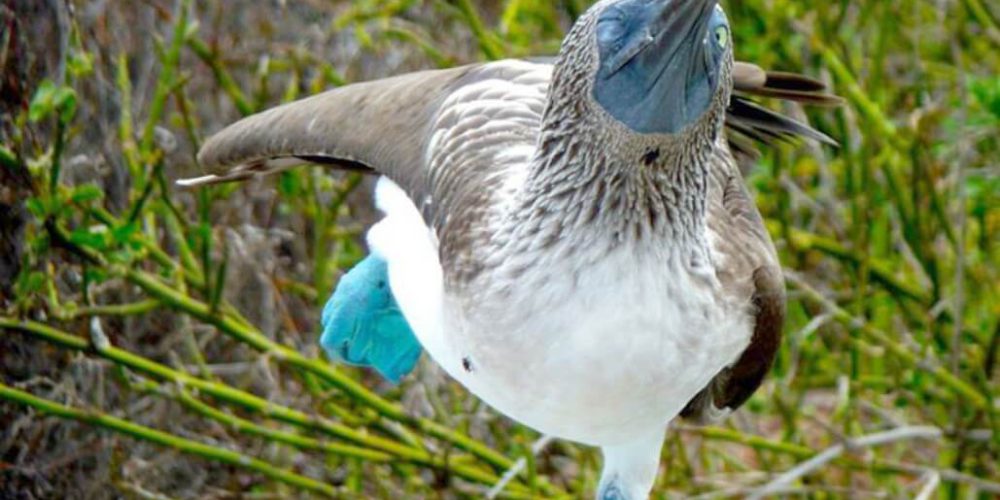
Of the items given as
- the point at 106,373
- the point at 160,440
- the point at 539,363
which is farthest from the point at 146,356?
the point at 539,363

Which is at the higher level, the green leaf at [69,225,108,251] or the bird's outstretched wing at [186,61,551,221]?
the bird's outstretched wing at [186,61,551,221]

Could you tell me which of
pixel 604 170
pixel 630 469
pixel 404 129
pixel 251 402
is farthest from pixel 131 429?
pixel 604 170

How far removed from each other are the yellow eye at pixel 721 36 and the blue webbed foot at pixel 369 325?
1.31 m

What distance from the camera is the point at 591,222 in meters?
3.09

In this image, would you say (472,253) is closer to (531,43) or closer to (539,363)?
(539,363)

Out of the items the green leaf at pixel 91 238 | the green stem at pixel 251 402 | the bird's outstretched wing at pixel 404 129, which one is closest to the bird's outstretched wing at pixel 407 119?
the bird's outstretched wing at pixel 404 129

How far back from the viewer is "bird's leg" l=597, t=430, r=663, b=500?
13.0 feet

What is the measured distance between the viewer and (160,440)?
454 cm

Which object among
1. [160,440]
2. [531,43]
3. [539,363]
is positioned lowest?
[160,440]

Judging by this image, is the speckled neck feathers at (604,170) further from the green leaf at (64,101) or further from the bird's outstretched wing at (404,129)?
the green leaf at (64,101)

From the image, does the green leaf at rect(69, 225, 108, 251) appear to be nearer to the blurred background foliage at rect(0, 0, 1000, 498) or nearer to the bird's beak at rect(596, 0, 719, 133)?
the blurred background foliage at rect(0, 0, 1000, 498)

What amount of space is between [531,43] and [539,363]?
122 inches

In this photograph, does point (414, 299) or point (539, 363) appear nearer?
point (539, 363)

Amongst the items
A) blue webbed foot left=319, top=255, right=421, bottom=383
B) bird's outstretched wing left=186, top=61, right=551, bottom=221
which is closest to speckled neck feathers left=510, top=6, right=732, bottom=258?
bird's outstretched wing left=186, top=61, right=551, bottom=221
